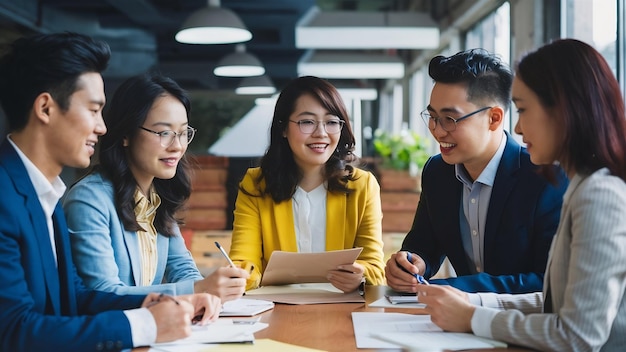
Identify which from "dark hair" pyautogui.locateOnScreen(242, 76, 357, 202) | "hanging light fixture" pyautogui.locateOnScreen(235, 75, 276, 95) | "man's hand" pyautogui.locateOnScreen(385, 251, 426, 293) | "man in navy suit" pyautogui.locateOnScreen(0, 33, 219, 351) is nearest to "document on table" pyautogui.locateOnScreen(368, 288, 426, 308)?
"man's hand" pyautogui.locateOnScreen(385, 251, 426, 293)

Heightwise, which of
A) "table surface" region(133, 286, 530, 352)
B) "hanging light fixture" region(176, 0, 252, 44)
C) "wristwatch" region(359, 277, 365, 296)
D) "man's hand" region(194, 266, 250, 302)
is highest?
"hanging light fixture" region(176, 0, 252, 44)

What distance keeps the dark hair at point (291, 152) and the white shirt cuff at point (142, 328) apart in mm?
1080

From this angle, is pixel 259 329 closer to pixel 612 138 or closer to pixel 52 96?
pixel 52 96

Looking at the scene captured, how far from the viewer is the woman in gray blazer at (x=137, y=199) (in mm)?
1938

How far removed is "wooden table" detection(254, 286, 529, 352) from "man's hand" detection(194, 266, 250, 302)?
0.31 ft

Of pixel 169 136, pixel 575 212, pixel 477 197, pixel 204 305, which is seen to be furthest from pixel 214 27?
pixel 575 212

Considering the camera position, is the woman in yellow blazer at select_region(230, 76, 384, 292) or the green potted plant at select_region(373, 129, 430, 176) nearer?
the woman in yellow blazer at select_region(230, 76, 384, 292)

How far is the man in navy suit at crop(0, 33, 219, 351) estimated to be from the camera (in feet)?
4.82

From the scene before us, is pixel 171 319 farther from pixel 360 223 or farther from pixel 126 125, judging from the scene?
pixel 360 223

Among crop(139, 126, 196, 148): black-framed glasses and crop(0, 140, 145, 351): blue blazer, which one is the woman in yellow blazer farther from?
crop(0, 140, 145, 351): blue blazer

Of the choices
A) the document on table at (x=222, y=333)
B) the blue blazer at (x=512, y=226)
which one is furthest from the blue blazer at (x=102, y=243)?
the blue blazer at (x=512, y=226)

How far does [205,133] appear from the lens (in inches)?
276

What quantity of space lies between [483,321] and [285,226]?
1.11 metres

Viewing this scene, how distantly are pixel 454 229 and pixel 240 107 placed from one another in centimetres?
481
